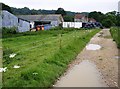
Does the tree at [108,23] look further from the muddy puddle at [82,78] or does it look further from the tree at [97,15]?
the muddy puddle at [82,78]

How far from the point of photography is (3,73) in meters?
11.2

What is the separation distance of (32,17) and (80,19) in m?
35.4

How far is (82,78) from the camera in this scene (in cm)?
1145

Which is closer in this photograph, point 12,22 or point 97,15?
point 12,22

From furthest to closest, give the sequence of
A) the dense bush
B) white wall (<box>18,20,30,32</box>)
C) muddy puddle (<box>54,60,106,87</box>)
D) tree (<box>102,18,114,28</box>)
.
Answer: tree (<box>102,18,114,28</box>) < white wall (<box>18,20,30,32</box>) < the dense bush < muddy puddle (<box>54,60,106,87</box>)

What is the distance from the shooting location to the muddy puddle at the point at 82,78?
33.9ft

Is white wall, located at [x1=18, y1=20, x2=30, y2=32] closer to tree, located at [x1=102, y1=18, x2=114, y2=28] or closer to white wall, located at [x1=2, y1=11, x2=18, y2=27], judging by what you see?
white wall, located at [x1=2, y1=11, x2=18, y2=27]

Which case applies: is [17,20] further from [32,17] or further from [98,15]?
[98,15]

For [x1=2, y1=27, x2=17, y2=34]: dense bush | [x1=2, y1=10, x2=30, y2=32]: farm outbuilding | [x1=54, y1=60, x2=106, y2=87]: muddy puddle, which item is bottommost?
[x1=54, y1=60, x2=106, y2=87]: muddy puddle

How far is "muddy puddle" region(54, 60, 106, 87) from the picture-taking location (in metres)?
10.3

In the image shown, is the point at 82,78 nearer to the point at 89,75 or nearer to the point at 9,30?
the point at 89,75

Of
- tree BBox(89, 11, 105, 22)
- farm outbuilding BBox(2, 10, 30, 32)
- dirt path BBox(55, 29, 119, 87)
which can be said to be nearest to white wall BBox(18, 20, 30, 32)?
farm outbuilding BBox(2, 10, 30, 32)

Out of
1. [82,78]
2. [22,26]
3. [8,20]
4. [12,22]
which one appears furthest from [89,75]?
[22,26]

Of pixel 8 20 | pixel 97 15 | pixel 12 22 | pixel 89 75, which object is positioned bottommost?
pixel 89 75
